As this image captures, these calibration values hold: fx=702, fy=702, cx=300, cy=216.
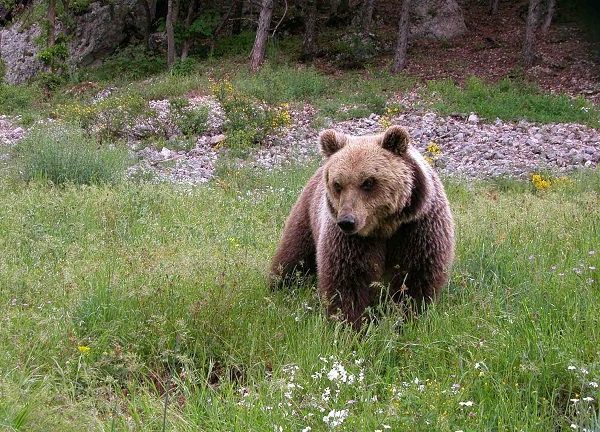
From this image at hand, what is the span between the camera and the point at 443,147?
14.8m

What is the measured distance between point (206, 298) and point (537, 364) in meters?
1.78

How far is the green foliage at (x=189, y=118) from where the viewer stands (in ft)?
51.3

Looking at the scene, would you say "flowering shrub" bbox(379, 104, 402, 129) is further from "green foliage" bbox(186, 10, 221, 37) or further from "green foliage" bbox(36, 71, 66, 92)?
"green foliage" bbox(36, 71, 66, 92)

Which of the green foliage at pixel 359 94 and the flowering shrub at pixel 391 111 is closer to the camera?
the flowering shrub at pixel 391 111

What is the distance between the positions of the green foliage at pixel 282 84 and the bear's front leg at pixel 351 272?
1457 cm

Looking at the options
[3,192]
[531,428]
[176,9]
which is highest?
[176,9]

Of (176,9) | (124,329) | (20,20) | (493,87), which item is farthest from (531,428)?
(20,20)

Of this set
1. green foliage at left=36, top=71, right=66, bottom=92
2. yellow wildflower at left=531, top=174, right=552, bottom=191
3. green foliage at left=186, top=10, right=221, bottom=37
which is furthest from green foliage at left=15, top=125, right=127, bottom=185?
green foliage at left=186, top=10, right=221, bottom=37

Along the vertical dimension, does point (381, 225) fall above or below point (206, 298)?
above

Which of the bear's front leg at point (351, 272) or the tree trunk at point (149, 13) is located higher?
the tree trunk at point (149, 13)

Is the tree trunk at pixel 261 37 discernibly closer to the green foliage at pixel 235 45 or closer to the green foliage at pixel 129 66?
the green foliage at pixel 235 45

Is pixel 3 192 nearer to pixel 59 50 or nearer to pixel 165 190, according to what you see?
pixel 165 190

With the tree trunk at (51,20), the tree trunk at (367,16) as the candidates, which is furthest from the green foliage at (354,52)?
the tree trunk at (51,20)

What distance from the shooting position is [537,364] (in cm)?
306
